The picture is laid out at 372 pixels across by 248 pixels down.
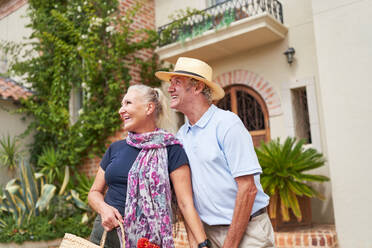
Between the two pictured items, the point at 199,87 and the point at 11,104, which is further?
the point at 11,104

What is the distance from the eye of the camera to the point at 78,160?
6832 millimetres

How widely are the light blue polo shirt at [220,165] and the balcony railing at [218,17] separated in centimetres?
416

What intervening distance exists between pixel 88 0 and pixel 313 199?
19.4 feet

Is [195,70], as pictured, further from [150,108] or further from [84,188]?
[84,188]

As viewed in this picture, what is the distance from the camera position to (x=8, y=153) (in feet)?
22.4

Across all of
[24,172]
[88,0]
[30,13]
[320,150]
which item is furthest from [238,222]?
[30,13]

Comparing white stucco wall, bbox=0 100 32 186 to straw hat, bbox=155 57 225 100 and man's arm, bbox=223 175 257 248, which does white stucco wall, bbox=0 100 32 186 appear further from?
man's arm, bbox=223 175 257 248

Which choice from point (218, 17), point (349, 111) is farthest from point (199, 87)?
point (218, 17)

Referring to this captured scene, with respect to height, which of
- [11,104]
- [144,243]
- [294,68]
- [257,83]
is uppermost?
[11,104]

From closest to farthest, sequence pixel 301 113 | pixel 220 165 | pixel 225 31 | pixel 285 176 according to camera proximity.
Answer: pixel 220 165, pixel 285 176, pixel 225 31, pixel 301 113

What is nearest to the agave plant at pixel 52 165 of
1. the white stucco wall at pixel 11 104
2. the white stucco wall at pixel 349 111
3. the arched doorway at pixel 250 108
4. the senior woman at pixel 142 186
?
the white stucco wall at pixel 11 104

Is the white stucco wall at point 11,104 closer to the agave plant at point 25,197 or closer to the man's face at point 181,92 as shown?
the agave plant at point 25,197

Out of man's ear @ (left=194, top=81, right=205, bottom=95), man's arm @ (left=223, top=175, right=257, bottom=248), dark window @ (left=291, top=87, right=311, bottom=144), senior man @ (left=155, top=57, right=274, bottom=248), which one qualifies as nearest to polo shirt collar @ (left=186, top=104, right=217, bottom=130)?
senior man @ (left=155, top=57, right=274, bottom=248)

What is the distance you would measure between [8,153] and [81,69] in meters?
2.34
